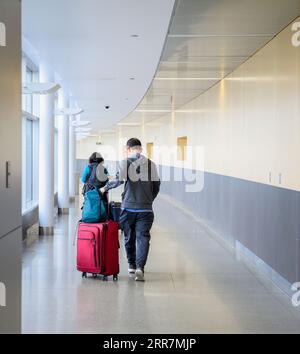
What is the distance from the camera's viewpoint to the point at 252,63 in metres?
7.84

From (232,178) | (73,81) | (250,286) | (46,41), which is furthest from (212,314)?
(73,81)

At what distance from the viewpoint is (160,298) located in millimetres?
5734

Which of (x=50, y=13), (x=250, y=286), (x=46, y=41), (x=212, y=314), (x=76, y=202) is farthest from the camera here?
(x=76, y=202)

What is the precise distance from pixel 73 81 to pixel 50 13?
5.28 m

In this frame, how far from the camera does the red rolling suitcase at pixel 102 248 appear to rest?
21.2 ft

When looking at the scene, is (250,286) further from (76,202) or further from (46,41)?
(76,202)

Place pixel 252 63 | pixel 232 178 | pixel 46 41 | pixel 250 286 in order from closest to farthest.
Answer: pixel 250 286, pixel 46 41, pixel 252 63, pixel 232 178

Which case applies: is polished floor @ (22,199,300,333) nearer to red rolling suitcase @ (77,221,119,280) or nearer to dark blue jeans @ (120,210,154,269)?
red rolling suitcase @ (77,221,119,280)

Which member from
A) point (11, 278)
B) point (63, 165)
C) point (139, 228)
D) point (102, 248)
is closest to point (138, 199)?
point (139, 228)

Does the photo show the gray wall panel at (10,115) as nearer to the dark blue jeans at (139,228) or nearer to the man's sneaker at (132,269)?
the dark blue jeans at (139,228)

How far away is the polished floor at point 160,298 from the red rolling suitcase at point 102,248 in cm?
16

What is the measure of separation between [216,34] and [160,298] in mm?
3101

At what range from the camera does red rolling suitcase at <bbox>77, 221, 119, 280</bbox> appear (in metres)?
6.48

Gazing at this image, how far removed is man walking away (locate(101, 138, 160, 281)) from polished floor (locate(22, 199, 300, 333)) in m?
0.43
